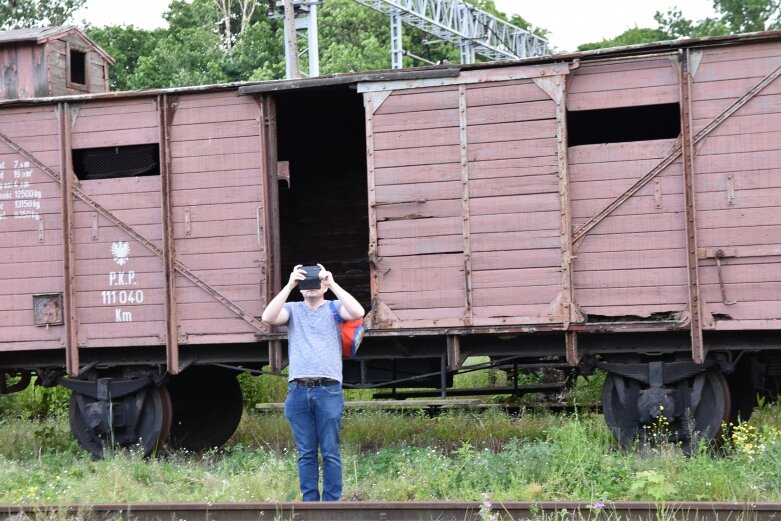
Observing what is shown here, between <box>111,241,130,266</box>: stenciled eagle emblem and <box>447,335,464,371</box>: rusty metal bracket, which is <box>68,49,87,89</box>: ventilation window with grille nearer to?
<box>111,241,130,266</box>: stenciled eagle emblem

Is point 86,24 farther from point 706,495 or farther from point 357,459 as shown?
point 706,495

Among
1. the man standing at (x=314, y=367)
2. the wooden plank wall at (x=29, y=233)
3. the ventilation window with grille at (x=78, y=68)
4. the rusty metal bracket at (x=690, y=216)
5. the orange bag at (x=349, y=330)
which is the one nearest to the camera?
the man standing at (x=314, y=367)

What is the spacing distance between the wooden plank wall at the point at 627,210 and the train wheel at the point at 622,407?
0.69 metres

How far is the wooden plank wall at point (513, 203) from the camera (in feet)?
30.2

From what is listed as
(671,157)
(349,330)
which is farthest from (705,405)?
(349,330)

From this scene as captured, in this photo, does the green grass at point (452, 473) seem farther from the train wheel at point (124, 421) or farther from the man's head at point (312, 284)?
the man's head at point (312, 284)

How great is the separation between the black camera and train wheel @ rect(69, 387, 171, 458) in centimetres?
399

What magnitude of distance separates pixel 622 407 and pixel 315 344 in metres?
3.52

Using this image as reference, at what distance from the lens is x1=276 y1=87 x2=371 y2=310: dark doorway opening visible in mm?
13188

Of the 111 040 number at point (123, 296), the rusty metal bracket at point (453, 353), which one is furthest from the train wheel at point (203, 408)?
the rusty metal bracket at point (453, 353)

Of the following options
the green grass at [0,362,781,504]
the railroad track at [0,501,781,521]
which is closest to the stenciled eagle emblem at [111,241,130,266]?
the green grass at [0,362,781,504]

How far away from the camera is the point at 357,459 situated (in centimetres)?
955

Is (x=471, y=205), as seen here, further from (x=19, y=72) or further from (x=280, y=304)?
Answer: (x=19, y=72)

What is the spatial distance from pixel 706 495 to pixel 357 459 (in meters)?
3.45
